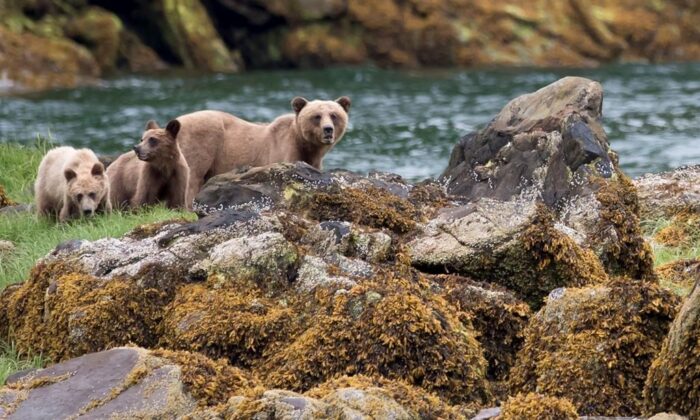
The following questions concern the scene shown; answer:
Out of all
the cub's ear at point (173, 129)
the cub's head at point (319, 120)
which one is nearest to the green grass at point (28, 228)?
the cub's ear at point (173, 129)

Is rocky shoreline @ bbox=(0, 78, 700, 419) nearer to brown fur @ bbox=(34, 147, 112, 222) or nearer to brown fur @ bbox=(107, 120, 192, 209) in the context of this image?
brown fur @ bbox=(34, 147, 112, 222)

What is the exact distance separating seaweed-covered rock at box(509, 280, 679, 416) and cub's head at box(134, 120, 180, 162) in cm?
574

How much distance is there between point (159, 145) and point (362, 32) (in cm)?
1931

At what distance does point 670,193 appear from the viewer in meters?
8.52

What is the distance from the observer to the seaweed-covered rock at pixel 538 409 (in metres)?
3.94

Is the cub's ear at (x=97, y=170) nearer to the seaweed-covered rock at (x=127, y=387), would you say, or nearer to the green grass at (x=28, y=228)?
the green grass at (x=28, y=228)

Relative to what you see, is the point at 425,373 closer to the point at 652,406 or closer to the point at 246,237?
the point at 652,406

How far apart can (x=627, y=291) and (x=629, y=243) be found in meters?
1.28

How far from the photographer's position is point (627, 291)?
183 inches

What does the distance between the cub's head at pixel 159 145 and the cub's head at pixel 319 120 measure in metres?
1.18

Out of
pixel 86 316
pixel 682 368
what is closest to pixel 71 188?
pixel 86 316

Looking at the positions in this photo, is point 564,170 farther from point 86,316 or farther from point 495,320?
point 86,316

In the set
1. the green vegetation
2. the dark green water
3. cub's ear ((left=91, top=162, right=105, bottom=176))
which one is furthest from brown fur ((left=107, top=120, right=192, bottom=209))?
the dark green water

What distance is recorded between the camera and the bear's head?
30.0ft
